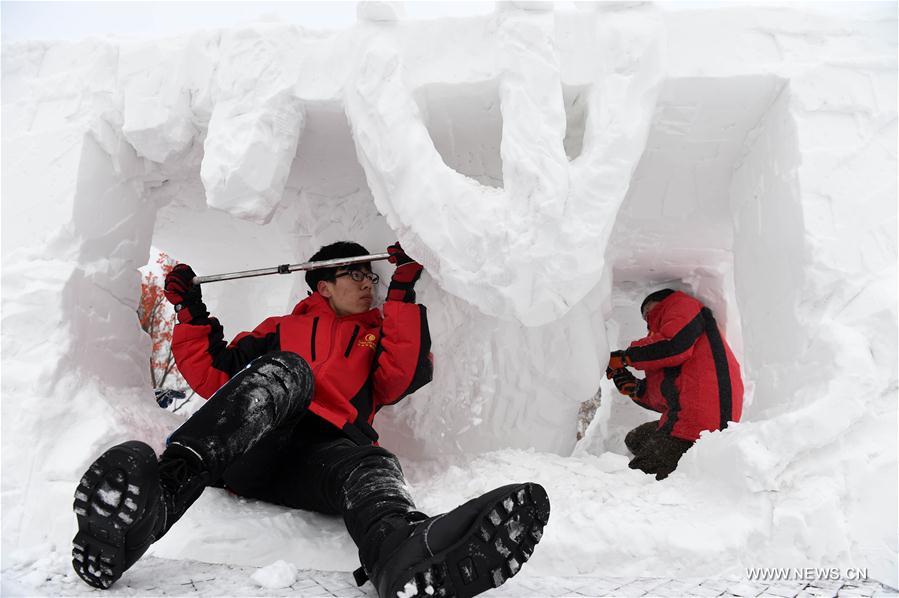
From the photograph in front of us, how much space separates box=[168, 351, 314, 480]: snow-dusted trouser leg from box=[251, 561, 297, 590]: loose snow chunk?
20cm

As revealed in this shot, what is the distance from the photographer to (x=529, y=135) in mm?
1413

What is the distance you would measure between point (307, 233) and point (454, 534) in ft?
4.83

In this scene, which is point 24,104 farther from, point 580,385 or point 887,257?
point 887,257

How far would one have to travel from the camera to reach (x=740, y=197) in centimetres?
181

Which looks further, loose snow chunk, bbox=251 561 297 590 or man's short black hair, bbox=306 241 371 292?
man's short black hair, bbox=306 241 371 292

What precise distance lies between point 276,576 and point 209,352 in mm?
797

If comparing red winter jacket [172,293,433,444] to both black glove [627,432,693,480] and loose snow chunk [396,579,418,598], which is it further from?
black glove [627,432,693,480]

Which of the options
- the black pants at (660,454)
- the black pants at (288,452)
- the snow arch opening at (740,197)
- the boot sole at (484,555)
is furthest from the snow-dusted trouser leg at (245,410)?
the black pants at (660,454)

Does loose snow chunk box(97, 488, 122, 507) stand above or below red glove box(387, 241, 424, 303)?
above

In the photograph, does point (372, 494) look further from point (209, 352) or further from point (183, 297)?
point (183, 297)

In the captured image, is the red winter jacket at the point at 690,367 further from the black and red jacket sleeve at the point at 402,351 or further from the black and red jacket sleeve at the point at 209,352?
the black and red jacket sleeve at the point at 209,352

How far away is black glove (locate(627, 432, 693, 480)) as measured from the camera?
2373 mm

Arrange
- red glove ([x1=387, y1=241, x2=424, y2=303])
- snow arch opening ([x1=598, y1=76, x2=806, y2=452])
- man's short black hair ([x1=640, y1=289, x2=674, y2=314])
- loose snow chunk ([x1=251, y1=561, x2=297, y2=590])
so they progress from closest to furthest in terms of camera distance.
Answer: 1. loose snow chunk ([x1=251, y1=561, x2=297, y2=590])
2. snow arch opening ([x1=598, y1=76, x2=806, y2=452])
3. red glove ([x1=387, y1=241, x2=424, y2=303])
4. man's short black hair ([x1=640, y1=289, x2=674, y2=314])

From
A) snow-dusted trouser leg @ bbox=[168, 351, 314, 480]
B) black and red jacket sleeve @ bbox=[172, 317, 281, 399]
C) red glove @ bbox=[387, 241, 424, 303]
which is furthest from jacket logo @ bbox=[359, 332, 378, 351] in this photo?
snow-dusted trouser leg @ bbox=[168, 351, 314, 480]
